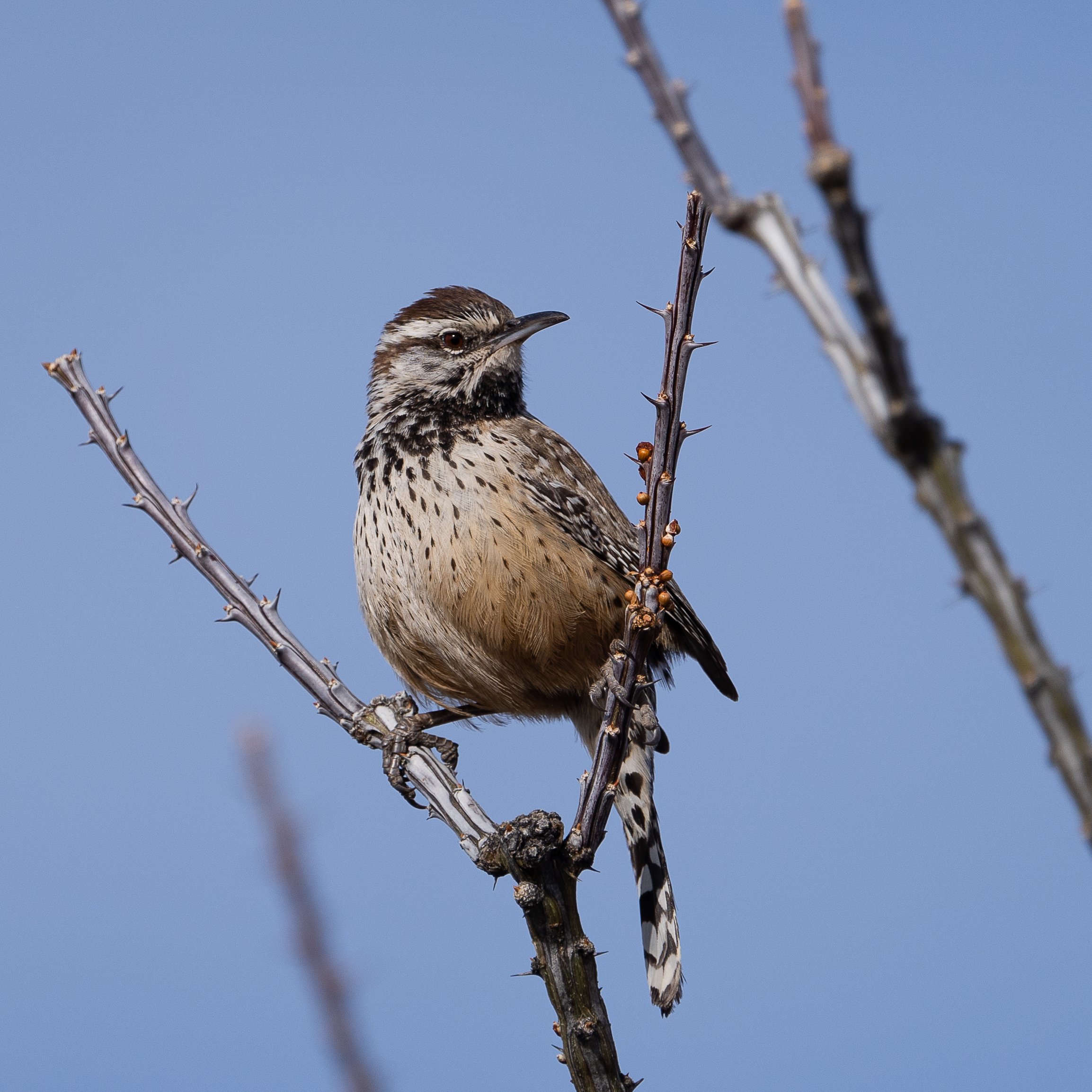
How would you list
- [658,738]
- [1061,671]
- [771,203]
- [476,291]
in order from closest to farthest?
[1061,671] < [771,203] < [658,738] < [476,291]

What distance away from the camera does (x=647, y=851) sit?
4164mm

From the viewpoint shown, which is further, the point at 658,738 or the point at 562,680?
the point at 658,738

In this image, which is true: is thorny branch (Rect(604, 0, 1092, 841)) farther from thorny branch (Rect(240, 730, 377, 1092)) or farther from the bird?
the bird

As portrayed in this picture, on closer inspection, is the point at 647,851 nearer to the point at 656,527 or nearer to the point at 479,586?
the point at 479,586

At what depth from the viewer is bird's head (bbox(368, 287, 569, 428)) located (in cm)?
446

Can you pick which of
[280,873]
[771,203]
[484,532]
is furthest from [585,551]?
[771,203]

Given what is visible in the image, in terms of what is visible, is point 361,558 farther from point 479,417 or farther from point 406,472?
point 479,417

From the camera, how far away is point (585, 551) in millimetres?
3973

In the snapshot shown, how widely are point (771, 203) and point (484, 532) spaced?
269cm

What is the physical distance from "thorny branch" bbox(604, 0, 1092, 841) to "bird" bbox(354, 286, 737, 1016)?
261cm

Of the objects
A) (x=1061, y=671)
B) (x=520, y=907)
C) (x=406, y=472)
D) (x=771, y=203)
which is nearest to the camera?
(x=1061, y=671)

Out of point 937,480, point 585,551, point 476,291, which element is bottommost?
point 937,480

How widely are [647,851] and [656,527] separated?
1.96 metres

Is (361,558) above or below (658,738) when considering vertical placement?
above
